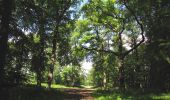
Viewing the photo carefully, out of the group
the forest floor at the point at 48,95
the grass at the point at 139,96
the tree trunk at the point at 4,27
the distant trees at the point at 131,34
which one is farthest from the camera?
the distant trees at the point at 131,34

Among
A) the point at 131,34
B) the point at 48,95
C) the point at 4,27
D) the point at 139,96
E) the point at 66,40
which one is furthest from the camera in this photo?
the point at 131,34

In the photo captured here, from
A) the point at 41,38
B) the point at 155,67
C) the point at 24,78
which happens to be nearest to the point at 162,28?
the point at 155,67

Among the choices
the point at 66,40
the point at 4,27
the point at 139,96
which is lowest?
the point at 139,96

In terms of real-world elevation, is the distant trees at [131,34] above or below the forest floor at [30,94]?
above

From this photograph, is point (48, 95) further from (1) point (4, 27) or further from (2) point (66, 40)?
(2) point (66, 40)

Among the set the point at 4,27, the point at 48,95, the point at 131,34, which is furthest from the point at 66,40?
the point at 131,34

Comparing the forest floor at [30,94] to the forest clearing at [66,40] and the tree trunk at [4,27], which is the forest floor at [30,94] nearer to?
the forest clearing at [66,40]

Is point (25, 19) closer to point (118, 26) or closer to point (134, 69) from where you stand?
point (118, 26)

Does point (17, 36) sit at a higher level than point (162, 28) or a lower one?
lower

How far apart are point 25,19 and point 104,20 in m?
23.9

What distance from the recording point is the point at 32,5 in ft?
42.9

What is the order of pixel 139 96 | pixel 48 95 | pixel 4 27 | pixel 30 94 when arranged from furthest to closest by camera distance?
pixel 48 95
pixel 139 96
pixel 30 94
pixel 4 27

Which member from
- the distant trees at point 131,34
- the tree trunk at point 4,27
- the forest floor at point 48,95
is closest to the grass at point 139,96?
the forest floor at point 48,95

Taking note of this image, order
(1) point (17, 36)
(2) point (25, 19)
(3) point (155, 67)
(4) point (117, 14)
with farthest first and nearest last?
(4) point (117, 14) < (3) point (155, 67) < (1) point (17, 36) < (2) point (25, 19)
